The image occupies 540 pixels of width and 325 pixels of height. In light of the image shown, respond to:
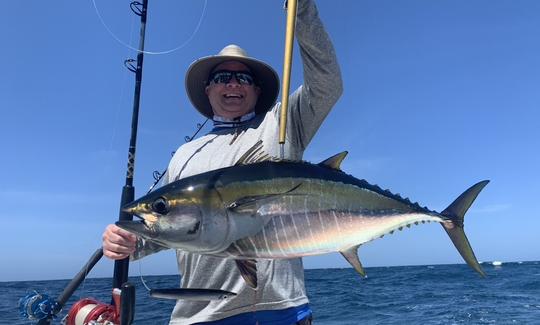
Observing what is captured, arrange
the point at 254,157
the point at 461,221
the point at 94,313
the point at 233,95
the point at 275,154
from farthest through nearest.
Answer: the point at 94,313
the point at 233,95
the point at 275,154
the point at 461,221
the point at 254,157

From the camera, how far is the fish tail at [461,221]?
7.55ft

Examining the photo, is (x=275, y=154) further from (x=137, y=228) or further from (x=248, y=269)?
(x=137, y=228)

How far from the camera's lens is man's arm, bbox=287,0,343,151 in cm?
238

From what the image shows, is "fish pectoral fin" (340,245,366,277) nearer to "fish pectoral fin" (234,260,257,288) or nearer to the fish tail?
"fish pectoral fin" (234,260,257,288)

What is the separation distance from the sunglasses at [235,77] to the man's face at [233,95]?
0.7 inches

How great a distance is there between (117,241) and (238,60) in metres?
1.71

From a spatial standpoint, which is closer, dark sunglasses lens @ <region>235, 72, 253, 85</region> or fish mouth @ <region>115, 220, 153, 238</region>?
fish mouth @ <region>115, 220, 153, 238</region>

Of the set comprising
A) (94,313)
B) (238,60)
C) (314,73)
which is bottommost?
(94,313)

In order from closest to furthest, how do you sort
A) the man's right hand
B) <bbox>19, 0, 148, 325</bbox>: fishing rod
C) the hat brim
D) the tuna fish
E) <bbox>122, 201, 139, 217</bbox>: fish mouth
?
the tuna fish, <bbox>122, 201, 139, 217</bbox>: fish mouth, the man's right hand, the hat brim, <bbox>19, 0, 148, 325</bbox>: fishing rod

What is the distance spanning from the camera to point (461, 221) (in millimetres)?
2391

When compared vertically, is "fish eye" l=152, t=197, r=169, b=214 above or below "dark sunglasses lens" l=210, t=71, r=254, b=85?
below

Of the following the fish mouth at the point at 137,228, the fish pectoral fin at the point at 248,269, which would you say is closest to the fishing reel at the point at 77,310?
the fish mouth at the point at 137,228

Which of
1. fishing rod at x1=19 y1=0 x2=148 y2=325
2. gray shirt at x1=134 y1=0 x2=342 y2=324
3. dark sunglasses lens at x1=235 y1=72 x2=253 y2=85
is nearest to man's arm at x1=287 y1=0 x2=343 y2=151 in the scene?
gray shirt at x1=134 y1=0 x2=342 y2=324

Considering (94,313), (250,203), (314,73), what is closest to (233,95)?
(314,73)
